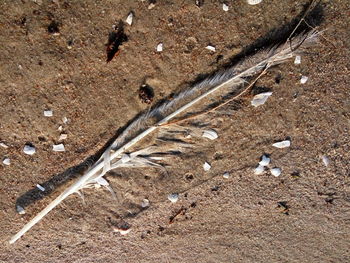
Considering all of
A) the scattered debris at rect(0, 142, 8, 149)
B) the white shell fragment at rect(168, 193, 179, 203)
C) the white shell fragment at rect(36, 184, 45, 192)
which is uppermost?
the scattered debris at rect(0, 142, 8, 149)

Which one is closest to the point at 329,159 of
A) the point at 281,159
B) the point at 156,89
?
the point at 281,159

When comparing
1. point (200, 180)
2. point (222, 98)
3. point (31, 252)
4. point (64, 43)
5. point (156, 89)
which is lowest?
point (200, 180)

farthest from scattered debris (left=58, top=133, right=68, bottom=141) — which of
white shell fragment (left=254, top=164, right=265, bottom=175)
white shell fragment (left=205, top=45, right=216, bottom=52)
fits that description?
white shell fragment (left=254, top=164, right=265, bottom=175)

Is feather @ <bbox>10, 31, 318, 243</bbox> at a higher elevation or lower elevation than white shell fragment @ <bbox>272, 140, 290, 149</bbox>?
higher

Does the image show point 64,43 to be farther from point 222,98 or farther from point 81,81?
point 222,98

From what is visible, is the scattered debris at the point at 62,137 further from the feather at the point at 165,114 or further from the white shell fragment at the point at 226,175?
the white shell fragment at the point at 226,175

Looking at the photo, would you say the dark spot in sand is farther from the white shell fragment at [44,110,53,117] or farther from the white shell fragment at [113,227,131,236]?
the white shell fragment at [113,227,131,236]

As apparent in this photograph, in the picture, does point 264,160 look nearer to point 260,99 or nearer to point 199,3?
point 260,99

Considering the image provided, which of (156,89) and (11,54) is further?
(156,89)
